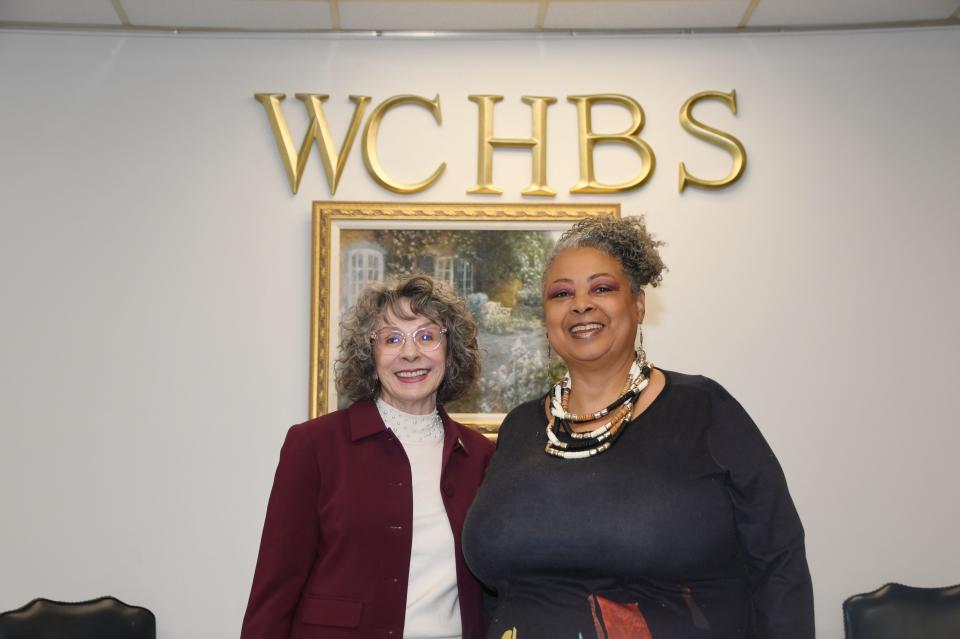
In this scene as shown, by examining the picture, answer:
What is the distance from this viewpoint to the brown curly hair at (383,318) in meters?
2.49

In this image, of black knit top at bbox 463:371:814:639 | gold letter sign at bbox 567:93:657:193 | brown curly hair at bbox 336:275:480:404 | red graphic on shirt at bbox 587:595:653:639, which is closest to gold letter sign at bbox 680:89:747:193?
gold letter sign at bbox 567:93:657:193

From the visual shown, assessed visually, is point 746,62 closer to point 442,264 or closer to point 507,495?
point 442,264

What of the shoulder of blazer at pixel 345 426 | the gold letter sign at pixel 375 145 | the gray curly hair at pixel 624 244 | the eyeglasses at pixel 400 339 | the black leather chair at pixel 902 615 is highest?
the gold letter sign at pixel 375 145

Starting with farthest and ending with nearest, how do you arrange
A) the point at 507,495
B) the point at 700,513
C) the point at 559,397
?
the point at 559,397 → the point at 507,495 → the point at 700,513

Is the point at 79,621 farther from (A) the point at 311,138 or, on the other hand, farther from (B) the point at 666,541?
(B) the point at 666,541

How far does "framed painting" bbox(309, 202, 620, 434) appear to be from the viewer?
11.4 feet

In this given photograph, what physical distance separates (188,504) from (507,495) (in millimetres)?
1813

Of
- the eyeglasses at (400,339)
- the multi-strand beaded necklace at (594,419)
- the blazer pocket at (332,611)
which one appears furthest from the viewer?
the eyeglasses at (400,339)

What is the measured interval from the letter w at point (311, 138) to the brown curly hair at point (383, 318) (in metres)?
1.14

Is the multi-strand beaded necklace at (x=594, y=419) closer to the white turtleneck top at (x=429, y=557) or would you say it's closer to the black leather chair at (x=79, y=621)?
the white turtleneck top at (x=429, y=557)

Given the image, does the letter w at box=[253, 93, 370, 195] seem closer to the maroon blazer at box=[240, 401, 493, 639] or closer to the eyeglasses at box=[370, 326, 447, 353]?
the eyeglasses at box=[370, 326, 447, 353]

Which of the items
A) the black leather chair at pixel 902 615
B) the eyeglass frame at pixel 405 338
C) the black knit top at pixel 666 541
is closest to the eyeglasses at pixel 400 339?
the eyeglass frame at pixel 405 338

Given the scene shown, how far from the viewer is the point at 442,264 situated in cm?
352

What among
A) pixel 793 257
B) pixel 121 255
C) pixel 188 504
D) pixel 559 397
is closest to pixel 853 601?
pixel 793 257
